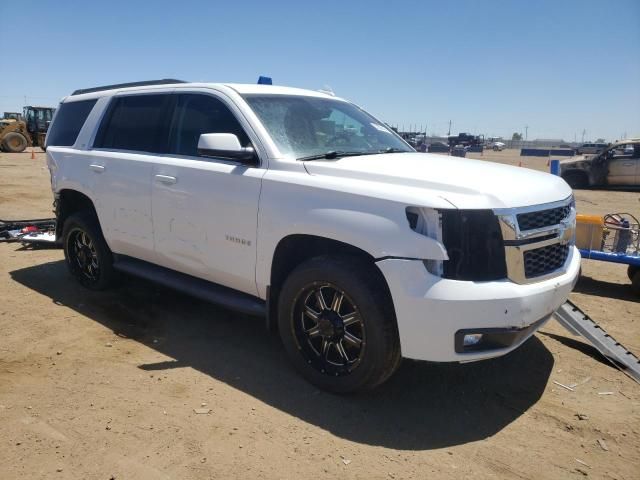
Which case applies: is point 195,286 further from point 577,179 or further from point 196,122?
point 577,179

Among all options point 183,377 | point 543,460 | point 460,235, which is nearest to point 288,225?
point 460,235

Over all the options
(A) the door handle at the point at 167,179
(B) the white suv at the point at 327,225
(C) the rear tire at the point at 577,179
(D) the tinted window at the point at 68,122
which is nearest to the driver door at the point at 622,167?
(C) the rear tire at the point at 577,179

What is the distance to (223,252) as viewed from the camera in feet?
12.5

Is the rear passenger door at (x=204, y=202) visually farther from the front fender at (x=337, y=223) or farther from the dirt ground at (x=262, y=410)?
the dirt ground at (x=262, y=410)

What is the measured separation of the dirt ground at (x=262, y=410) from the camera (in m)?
2.74

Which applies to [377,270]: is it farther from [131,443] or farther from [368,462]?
[131,443]

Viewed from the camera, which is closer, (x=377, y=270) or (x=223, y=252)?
(x=377, y=270)

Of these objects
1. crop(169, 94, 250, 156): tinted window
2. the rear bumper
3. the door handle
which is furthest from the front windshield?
the rear bumper

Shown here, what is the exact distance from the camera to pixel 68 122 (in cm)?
557

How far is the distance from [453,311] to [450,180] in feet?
2.56

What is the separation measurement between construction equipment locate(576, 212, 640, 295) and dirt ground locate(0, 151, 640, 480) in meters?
0.94

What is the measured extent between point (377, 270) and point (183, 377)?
63.4 inches

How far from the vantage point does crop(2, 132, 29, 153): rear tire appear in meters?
29.6

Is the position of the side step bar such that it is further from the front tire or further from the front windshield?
the front windshield
